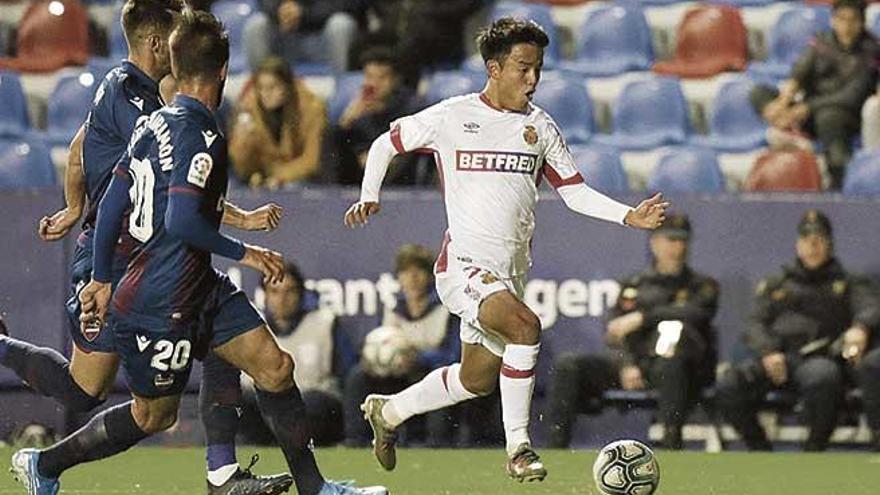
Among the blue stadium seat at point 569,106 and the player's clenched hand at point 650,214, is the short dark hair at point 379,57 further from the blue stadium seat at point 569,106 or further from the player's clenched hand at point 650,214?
the player's clenched hand at point 650,214

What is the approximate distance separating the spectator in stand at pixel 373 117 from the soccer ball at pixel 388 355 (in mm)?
1266

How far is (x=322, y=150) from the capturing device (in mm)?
13984

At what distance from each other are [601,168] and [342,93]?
2136 millimetres

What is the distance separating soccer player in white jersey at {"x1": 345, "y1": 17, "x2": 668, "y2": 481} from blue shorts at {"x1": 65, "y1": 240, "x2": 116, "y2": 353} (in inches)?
47.2

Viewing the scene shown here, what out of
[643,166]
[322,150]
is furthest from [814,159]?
[322,150]

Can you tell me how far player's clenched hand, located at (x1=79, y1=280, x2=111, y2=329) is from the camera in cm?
788

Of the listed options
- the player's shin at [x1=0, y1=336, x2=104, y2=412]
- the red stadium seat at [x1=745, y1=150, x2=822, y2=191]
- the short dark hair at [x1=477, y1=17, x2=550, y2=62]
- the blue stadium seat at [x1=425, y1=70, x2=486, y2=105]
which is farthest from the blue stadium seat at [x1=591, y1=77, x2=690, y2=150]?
the player's shin at [x1=0, y1=336, x2=104, y2=412]

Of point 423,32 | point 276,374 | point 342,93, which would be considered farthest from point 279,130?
point 276,374

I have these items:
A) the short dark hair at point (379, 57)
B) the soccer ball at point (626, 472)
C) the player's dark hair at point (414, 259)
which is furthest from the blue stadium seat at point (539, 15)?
the soccer ball at point (626, 472)

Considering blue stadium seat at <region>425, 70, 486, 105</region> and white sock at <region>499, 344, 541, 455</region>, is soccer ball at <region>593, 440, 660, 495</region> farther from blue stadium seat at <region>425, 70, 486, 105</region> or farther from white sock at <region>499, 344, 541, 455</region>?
blue stadium seat at <region>425, 70, 486, 105</region>

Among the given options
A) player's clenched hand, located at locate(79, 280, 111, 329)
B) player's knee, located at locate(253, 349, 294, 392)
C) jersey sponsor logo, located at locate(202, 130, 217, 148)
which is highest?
jersey sponsor logo, located at locate(202, 130, 217, 148)

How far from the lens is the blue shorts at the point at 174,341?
7.73 m

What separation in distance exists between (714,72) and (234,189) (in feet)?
12.6

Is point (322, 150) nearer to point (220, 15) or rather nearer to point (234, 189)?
point (234, 189)
